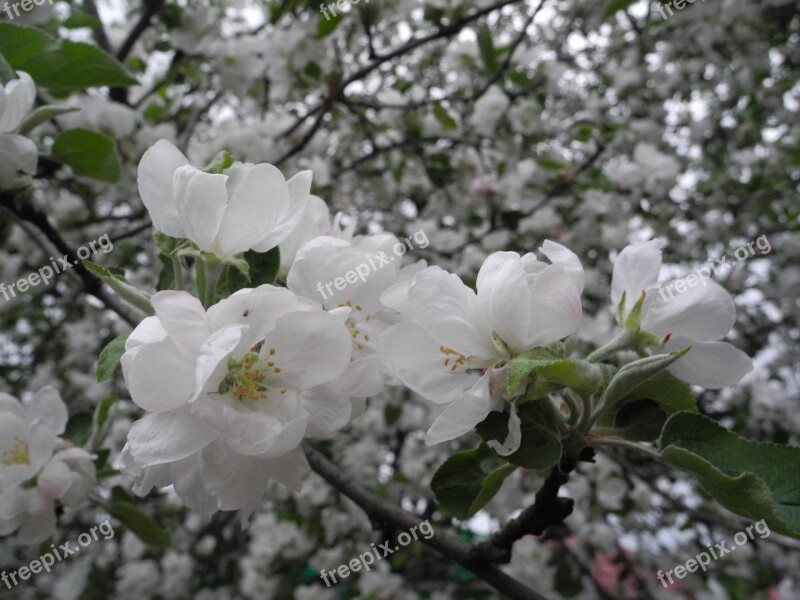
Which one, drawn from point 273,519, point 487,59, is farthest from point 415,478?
point 487,59

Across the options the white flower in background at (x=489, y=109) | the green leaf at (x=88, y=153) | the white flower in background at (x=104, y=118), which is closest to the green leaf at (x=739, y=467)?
the green leaf at (x=88, y=153)

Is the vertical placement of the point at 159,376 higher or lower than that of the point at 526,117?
higher

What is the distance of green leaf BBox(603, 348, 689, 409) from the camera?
0.64 m

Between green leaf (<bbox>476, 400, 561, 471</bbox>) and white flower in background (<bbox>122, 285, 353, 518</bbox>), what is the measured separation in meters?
Result: 0.17

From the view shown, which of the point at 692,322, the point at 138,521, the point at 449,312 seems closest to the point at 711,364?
the point at 692,322

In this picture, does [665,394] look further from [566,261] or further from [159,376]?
[159,376]

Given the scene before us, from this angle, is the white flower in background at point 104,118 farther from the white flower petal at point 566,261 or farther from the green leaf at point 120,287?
the white flower petal at point 566,261

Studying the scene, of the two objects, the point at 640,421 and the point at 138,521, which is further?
the point at 138,521

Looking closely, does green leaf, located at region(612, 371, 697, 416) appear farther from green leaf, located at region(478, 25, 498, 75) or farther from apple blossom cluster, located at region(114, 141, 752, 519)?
green leaf, located at region(478, 25, 498, 75)

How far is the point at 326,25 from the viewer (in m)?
2.29

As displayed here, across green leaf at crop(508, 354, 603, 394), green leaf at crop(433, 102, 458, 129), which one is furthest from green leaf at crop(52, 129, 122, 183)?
green leaf at crop(433, 102, 458, 129)

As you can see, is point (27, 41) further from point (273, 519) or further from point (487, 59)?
point (273, 519)

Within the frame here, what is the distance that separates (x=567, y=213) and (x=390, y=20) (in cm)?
130

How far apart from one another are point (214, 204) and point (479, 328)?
34 centimetres
